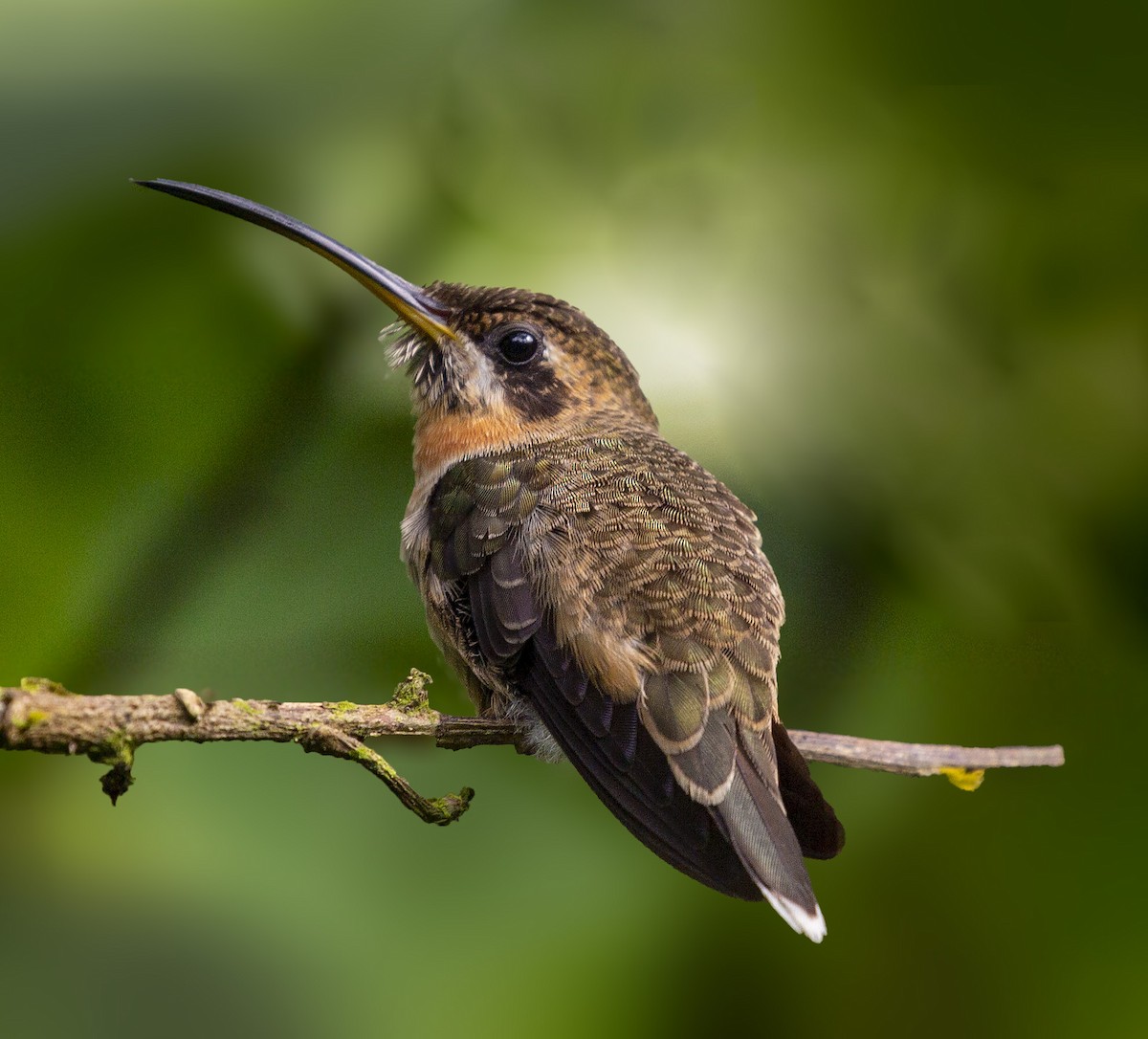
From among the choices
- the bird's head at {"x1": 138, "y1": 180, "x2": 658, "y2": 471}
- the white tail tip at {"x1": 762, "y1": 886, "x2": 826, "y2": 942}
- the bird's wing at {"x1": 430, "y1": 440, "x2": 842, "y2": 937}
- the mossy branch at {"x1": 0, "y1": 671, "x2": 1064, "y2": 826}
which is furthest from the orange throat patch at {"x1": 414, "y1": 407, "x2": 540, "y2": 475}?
the white tail tip at {"x1": 762, "y1": 886, "x2": 826, "y2": 942}

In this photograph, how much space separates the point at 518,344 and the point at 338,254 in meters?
0.40

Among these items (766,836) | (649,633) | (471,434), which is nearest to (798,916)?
(766,836)

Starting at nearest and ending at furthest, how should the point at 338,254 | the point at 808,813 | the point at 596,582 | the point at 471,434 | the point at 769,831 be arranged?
the point at 769,831 → the point at 808,813 → the point at 596,582 → the point at 338,254 → the point at 471,434

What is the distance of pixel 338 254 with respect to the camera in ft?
6.49

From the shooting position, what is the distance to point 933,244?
8.97ft

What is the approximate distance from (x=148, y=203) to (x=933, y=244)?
5.85 ft

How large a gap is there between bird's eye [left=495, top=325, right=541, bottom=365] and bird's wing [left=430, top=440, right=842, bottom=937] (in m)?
0.26

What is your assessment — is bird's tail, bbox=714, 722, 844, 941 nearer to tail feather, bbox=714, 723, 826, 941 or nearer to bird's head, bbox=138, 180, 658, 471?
tail feather, bbox=714, 723, 826, 941

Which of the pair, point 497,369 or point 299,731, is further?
point 497,369

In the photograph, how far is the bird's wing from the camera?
4.78ft

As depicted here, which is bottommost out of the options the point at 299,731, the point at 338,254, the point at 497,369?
the point at 299,731

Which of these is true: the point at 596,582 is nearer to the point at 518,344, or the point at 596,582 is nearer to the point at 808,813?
the point at 808,813

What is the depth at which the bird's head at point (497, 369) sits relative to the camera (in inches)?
85.5

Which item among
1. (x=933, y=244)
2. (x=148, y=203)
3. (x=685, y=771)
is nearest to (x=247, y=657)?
(x=148, y=203)
